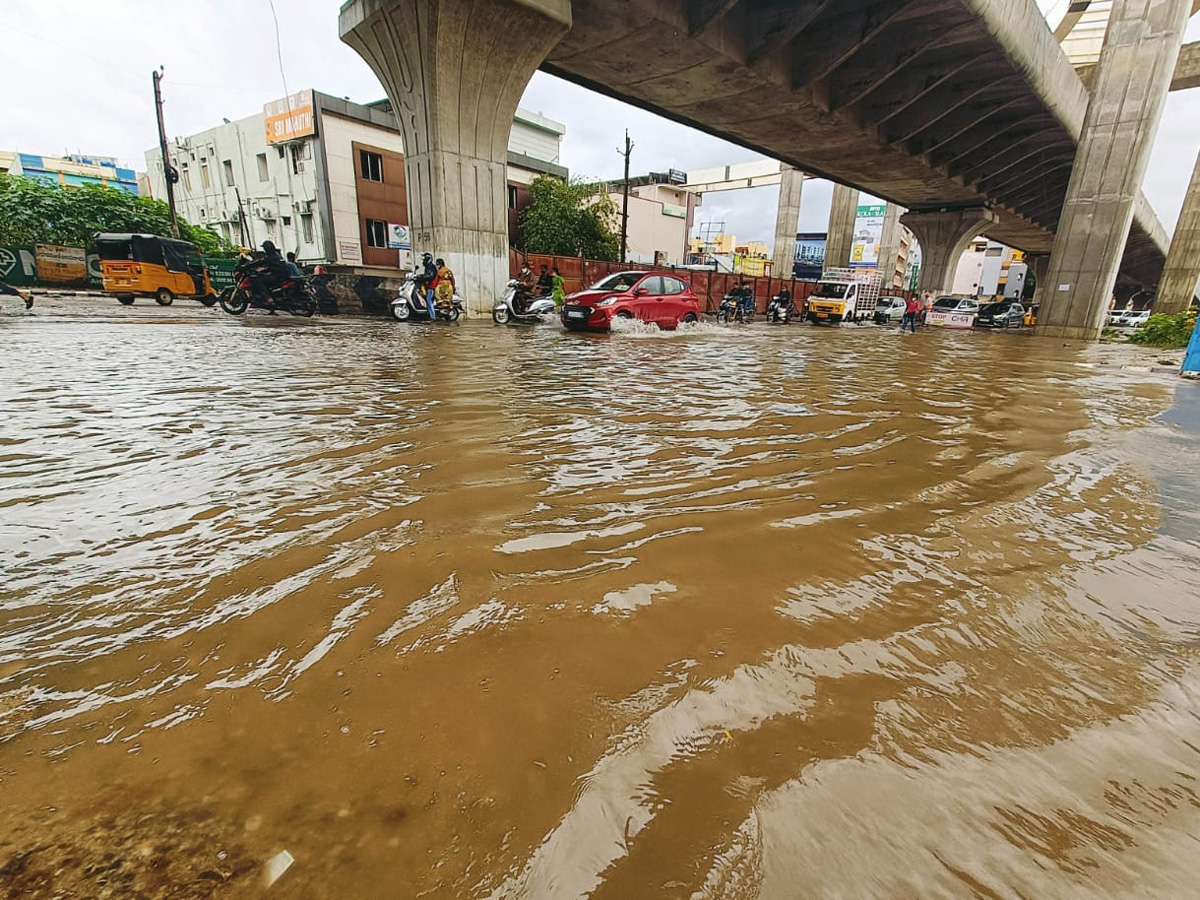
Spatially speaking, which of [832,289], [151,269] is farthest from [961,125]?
[151,269]

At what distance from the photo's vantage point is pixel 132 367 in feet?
18.3

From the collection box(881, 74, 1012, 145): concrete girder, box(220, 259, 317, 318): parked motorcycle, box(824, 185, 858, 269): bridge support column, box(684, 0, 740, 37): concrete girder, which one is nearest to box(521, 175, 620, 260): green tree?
box(824, 185, 858, 269): bridge support column

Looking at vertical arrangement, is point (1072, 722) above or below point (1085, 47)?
below

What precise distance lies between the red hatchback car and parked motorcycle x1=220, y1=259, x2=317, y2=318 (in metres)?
6.79

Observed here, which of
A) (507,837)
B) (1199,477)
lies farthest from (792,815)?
(1199,477)

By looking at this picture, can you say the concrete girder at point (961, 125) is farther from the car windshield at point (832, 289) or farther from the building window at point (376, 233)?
the building window at point (376, 233)

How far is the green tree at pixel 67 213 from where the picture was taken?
23.2 metres

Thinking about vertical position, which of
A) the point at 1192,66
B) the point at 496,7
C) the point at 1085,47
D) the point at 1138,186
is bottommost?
the point at 1138,186

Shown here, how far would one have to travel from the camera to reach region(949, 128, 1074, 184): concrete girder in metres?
21.2

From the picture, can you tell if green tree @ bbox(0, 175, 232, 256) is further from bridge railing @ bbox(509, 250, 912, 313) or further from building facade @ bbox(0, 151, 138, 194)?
building facade @ bbox(0, 151, 138, 194)

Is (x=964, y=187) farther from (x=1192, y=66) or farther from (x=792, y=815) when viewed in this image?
(x=792, y=815)

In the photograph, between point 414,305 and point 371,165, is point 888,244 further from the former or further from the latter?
point 414,305

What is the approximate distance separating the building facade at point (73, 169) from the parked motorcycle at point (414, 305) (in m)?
50.1

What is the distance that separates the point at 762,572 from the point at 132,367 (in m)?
6.62
